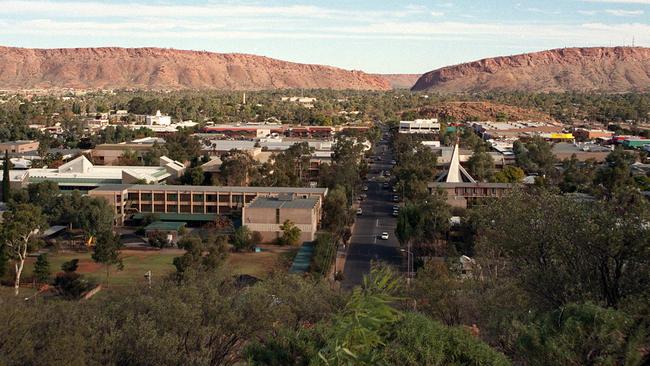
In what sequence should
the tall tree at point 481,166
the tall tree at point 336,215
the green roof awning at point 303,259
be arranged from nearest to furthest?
the green roof awning at point 303,259 < the tall tree at point 336,215 < the tall tree at point 481,166

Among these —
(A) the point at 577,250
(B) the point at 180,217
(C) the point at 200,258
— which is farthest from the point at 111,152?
(A) the point at 577,250

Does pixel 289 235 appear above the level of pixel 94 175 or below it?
below

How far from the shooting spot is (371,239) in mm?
43562

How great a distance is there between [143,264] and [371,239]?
13.4 meters

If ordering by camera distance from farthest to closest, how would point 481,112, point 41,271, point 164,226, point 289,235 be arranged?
point 481,112
point 164,226
point 289,235
point 41,271

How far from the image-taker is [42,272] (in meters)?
32.8

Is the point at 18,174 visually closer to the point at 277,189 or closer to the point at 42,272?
the point at 277,189

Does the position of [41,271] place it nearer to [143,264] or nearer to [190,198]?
[143,264]

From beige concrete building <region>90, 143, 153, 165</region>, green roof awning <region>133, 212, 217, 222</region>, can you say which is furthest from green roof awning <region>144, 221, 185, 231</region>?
beige concrete building <region>90, 143, 153, 165</region>

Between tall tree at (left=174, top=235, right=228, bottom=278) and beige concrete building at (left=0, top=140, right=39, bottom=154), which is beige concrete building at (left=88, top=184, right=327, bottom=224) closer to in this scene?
tall tree at (left=174, top=235, right=228, bottom=278)

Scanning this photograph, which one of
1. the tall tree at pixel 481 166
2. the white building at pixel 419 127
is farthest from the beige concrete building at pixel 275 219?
the white building at pixel 419 127

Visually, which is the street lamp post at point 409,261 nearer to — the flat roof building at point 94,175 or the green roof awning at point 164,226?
the green roof awning at point 164,226

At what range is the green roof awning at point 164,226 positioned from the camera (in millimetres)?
43888

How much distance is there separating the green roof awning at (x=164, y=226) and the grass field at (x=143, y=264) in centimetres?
302
